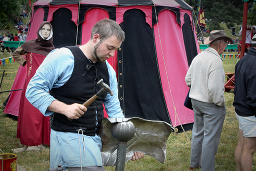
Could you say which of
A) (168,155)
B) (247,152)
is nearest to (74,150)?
(247,152)

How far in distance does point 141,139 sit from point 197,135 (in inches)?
77.4

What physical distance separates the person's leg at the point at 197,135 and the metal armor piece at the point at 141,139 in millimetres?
1617

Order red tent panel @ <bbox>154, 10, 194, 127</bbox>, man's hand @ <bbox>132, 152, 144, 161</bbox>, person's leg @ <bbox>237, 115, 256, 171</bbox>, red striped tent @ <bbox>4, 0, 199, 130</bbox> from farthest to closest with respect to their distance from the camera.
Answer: red tent panel @ <bbox>154, 10, 194, 127</bbox> < red striped tent @ <bbox>4, 0, 199, 130</bbox> < person's leg @ <bbox>237, 115, 256, 171</bbox> < man's hand @ <bbox>132, 152, 144, 161</bbox>

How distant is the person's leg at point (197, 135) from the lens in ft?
11.4

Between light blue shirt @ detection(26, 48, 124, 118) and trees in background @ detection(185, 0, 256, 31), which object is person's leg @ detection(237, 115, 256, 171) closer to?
light blue shirt @ detection(26, 48, 124, 118)

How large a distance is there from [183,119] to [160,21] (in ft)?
6.52

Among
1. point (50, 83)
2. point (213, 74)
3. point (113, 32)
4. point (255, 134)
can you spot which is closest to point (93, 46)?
point (113, 32)

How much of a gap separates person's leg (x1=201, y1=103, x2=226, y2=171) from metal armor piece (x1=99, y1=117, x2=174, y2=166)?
1575 millimetres

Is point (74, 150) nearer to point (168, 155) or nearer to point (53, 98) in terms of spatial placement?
point (53, 98)

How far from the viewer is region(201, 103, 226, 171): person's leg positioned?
10.7ft

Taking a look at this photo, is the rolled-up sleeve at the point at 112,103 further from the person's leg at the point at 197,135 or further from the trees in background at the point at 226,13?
the trees in background at the point at 226,13

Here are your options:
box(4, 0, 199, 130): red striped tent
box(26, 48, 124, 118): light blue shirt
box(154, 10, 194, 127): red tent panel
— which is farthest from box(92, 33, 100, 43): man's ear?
box(154, 10, 194, 127): red tent panel

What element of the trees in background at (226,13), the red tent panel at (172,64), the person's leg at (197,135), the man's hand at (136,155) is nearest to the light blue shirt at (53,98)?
the man's hand at (136,155)

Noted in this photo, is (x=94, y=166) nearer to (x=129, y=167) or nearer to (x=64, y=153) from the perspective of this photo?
(x=64, y=153)
